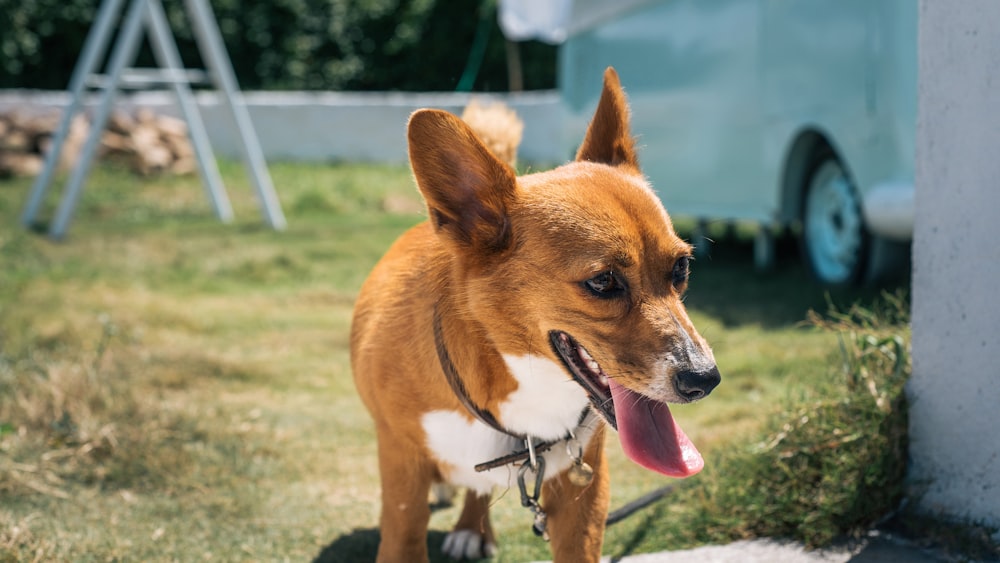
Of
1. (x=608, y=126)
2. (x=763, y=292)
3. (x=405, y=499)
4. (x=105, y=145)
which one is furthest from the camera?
(x=105, y=145)

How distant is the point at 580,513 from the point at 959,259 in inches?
52.4

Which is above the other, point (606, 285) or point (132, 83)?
point (606, 285)

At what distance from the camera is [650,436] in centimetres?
239

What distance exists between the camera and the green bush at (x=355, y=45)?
17.7 meters

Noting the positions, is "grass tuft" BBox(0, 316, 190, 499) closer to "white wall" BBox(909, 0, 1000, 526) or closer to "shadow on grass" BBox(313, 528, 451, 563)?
"shadow on grass" BBox(313, 528, 451, 563)

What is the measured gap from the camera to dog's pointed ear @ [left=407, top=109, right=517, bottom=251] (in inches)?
96.2

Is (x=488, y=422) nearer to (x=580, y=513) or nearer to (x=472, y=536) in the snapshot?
(x=580, y=513)

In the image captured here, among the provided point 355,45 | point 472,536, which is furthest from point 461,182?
point 355,45

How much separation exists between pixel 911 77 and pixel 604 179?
3799mm

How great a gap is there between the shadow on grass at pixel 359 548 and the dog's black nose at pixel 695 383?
1.43 meters

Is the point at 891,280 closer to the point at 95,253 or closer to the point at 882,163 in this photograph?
the point at 882,163

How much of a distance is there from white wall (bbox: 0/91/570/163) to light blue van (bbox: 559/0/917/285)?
7.38 meters

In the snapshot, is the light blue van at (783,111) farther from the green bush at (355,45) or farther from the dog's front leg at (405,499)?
the green bush at (355,45)

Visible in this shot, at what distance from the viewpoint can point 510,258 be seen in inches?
97.0
